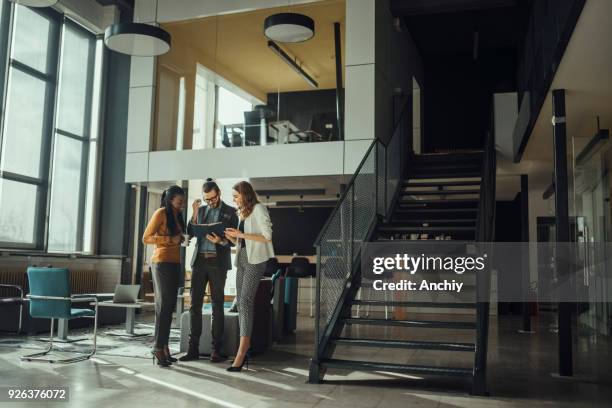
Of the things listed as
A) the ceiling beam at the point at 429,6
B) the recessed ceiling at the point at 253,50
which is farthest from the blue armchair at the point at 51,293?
the ceiling beam at the point at 429,6

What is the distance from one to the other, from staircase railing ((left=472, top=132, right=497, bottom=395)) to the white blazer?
1.80 m

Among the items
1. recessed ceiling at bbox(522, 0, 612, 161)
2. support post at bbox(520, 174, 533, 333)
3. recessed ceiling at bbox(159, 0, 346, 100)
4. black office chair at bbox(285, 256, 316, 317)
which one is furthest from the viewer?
black office chair at bbox(285, 256, 316, 317)

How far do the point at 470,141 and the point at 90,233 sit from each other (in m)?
8.25

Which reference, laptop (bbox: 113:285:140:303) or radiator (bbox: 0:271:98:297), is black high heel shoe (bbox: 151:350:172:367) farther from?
radiator (bbox: 0:271:98:297)

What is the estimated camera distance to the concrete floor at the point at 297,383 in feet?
12.8

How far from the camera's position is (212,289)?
531 centimetres

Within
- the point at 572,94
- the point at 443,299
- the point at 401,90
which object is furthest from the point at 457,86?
the point at 572,94

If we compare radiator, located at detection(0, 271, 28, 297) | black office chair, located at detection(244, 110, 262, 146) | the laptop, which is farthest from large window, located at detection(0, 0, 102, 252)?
the laptop

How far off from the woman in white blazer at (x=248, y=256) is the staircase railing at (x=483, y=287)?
6.00 feet

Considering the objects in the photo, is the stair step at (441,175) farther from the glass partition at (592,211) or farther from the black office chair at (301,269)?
the black office chair at (301,269)

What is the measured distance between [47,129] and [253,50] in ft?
11.8

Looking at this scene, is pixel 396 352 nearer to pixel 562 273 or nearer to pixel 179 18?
pixel 562 273

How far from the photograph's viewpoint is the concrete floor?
12.8ft

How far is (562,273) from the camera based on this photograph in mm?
7020
